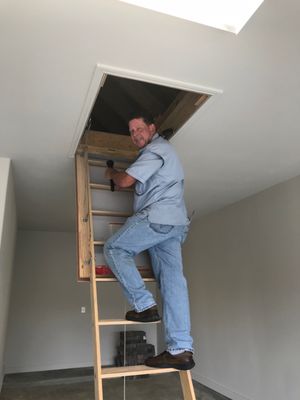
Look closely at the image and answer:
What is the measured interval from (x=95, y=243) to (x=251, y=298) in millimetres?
2761

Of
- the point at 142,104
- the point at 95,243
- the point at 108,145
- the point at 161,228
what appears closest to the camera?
the point at 161,228

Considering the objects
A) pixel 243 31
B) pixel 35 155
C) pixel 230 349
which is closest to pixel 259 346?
pixel 230 349

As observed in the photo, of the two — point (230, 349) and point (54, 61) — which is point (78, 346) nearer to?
point (230, 349)

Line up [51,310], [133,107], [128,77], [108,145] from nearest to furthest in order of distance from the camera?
[128,77] → [108,145] → [133,107] → [51,310]

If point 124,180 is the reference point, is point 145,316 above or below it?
below

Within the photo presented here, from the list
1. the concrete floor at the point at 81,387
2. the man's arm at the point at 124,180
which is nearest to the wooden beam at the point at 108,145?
the man's arm at the point at 124,180

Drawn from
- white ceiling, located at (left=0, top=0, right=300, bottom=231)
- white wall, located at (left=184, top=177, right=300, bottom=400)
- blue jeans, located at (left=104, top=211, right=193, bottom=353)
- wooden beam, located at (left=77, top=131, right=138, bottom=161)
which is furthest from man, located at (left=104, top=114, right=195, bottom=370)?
white wall, located at (left=184, top=177, right=300, bottom=400)

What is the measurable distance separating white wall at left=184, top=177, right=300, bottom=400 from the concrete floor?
0.49m

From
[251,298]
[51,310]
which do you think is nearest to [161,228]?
[251,298]

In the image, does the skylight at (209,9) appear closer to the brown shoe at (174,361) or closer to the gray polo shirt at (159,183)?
the gray polo shirt at (159,183)

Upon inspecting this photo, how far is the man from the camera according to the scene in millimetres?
2043

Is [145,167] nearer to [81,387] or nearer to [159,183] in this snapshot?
[159,183]

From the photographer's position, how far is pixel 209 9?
1.40m

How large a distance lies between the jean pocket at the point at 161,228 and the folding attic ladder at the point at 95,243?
0.47m
